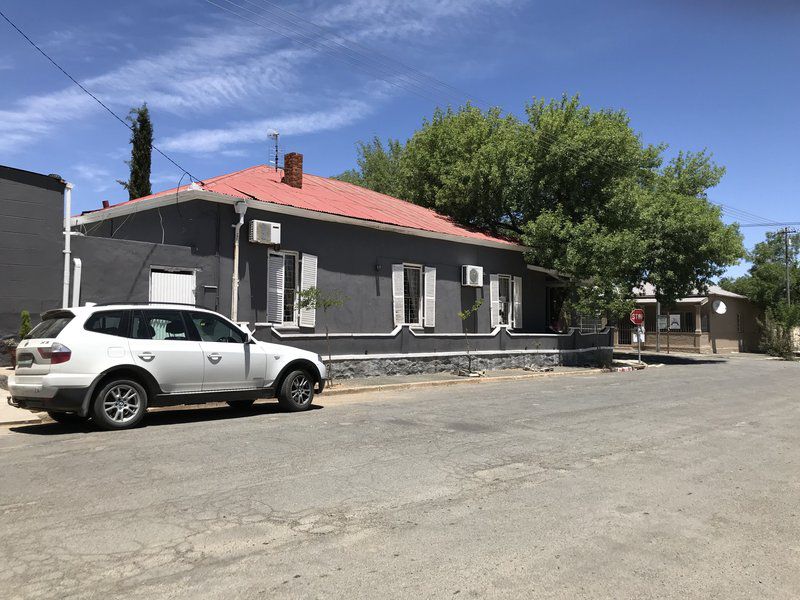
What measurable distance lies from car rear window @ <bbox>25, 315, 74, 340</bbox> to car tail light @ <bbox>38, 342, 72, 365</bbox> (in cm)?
24

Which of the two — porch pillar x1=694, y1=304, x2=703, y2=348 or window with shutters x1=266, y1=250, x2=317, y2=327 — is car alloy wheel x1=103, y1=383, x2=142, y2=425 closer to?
window with shutters x1=266, y1=250, x2=317, y2=327

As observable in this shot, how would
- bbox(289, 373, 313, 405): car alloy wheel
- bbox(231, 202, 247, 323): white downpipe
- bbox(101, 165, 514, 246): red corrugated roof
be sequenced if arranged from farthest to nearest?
bbox(101, 165, 514, 246): red corrugated roof → bbox(231, 202, 247, 323): white downpipe → bbox(289, 373, 313, 405): car alloy wheel

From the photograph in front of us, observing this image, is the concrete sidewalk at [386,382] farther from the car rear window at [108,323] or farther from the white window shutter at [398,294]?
the car rear window at [108,323]

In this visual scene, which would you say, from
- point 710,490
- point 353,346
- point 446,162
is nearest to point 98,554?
point 710,490

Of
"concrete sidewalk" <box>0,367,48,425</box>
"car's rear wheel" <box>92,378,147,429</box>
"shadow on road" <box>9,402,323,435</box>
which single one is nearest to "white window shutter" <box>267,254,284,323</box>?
"shadow on road" <box>9,402,323,435</box>

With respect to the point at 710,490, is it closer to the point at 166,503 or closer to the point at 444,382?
the point at 166,503

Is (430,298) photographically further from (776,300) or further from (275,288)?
(776,300)

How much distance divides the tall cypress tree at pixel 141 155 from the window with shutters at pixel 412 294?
13.5 metres

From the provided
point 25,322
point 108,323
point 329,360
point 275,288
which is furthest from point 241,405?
point 275,288

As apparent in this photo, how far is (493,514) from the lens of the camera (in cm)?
501

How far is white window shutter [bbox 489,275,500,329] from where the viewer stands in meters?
21.7

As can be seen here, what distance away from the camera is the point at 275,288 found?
612 inches

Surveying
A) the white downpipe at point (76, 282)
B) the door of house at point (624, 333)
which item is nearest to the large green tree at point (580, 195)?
the door of house at point (624, 333)

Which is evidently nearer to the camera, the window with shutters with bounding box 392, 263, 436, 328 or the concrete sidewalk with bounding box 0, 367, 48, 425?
the concrete sidewalk with bounding box 0, 367, 48, 425
